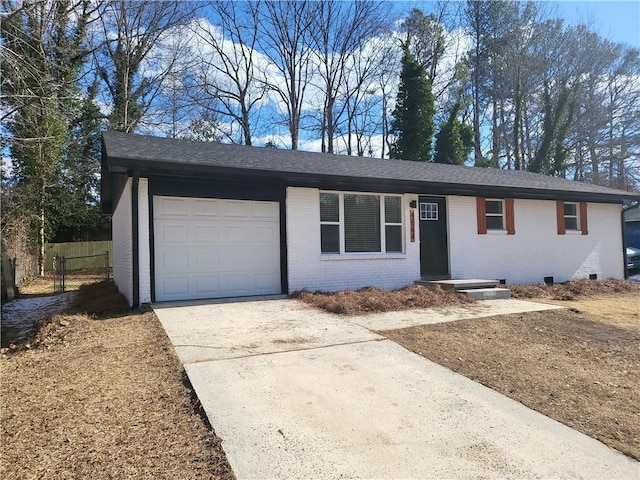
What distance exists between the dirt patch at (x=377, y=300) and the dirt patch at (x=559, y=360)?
1.46 meters

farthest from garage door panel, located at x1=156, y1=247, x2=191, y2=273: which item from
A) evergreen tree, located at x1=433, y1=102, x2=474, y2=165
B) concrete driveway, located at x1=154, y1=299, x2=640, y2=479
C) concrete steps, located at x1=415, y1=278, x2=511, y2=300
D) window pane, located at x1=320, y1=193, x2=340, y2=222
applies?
evergreen tree, located at x1=433, y1=102, x2=474, y2=165

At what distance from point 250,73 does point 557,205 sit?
21.5 meters

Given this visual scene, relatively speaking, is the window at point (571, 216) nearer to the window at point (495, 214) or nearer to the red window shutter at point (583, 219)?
the red window shutter at point (583, 219)

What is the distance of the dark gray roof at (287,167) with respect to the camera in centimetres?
753

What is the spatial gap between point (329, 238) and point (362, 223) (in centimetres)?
100

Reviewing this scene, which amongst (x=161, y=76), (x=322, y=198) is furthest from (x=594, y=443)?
(x=161, y=76)

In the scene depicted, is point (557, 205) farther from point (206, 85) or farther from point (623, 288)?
point (206, 85)

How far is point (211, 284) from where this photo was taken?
28.0 ft

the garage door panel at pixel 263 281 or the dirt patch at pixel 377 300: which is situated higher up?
the garage door panel at pixel 263 281

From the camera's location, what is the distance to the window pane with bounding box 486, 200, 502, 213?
466 inches

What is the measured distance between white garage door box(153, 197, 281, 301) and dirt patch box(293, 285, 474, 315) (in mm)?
1063

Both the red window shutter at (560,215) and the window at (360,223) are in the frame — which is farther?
the red window shutter at (560,215)

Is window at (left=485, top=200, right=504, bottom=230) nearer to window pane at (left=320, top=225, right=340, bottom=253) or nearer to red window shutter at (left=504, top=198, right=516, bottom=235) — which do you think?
red window shutter at (left=504, top=198, right=516, bottom=235)

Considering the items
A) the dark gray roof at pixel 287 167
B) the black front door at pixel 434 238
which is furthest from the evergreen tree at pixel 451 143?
the black front door at pixel 434 238
